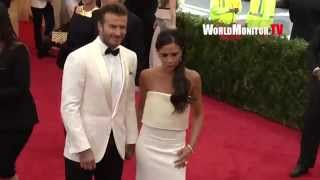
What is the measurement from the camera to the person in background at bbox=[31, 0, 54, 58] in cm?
1064

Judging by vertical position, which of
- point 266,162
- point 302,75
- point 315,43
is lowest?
point 266,162

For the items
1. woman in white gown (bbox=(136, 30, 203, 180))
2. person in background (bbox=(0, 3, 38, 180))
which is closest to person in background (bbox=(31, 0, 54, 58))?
person in background (bbox=(0, 3, 38, 180))

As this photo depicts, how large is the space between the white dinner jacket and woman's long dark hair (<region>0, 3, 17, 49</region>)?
2.50 ft

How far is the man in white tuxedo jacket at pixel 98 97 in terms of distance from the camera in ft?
12.5

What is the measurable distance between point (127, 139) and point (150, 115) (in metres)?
0.22

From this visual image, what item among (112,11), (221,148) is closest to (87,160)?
(112,11)

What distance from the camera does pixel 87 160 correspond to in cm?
386

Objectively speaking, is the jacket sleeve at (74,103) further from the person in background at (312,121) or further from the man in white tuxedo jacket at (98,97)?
the person in background at (312,121)

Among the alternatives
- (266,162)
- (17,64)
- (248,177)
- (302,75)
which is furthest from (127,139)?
(302,75)

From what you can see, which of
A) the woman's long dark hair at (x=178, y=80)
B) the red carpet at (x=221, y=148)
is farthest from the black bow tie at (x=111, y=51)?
the red carpet at (x=221, y=148)

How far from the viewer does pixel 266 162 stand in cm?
671

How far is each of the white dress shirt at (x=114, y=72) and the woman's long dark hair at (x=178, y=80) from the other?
29 cm

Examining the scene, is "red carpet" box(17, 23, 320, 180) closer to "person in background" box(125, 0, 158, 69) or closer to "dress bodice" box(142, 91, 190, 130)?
"person in background" box(125, 0, 158, 69)

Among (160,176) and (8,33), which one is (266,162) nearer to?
(160,176)
